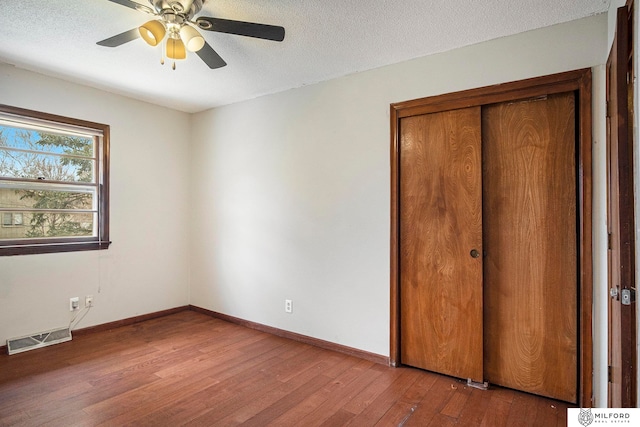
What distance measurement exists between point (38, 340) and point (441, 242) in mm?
3693

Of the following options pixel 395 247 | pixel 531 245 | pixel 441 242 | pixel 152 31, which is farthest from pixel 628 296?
pixel 152 31

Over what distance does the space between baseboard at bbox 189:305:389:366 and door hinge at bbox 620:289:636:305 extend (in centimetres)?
178

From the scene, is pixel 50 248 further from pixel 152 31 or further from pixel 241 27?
pixel 241 27

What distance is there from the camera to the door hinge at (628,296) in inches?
52.4

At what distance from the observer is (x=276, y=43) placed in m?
2.46

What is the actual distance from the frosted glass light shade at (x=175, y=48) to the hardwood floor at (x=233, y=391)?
7.43 feet

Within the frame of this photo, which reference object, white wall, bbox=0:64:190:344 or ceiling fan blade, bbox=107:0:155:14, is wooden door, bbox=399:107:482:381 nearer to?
ceiling fan blade, bbox=107:0:155:14

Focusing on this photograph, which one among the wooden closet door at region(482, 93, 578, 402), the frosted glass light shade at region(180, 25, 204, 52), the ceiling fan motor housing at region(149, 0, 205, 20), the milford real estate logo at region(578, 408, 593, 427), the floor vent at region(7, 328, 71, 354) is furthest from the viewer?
the floor vent at region(7, 328, 71, 354)

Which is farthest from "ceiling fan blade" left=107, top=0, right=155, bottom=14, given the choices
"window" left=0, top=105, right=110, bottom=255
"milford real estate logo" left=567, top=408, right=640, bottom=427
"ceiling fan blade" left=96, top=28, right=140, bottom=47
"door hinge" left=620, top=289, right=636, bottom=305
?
"milford real estate logo" left=567, top=408, right=640, bottom=427

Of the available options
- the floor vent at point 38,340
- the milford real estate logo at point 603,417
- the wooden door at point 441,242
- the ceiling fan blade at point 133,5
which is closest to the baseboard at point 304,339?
the wooden door at point 441,242

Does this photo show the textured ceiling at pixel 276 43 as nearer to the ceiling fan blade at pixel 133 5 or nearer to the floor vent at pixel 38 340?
the ceiling fan blade at pixel 133 5

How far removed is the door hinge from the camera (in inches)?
52.4

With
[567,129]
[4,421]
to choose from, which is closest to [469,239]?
[567,129]

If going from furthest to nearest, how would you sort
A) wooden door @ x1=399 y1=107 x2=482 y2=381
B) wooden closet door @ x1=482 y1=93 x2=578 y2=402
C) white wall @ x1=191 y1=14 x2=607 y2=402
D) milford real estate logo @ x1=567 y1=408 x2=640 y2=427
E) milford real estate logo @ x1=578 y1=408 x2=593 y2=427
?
wooden door @ x1=399 y1=107 x2=482 y2=381, white wall @ x1=191 y1=14 x2=607 y2=402, wooden closet door @ x1=482 y1=93 x2=578 y2=402, milford real estate logo @ x1=578 y1=408 x2=593 y2=427, milford real estate logo @ x1=567 y1=408 x2=640 y2=427
